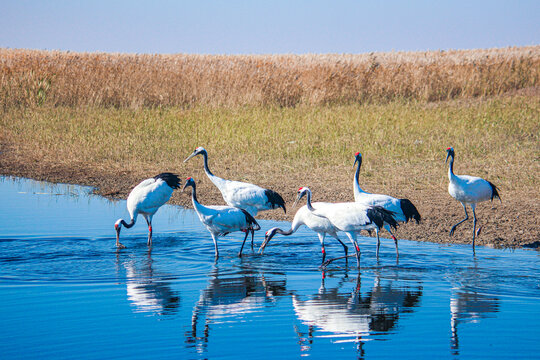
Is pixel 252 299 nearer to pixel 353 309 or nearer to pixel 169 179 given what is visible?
pixel 353 309

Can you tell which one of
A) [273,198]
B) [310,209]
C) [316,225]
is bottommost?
[316,225]

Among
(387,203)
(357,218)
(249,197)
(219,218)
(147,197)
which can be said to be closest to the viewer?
(357,218)

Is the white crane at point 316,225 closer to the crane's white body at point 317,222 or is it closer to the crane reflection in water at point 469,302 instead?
the crane's white body at point 317,222

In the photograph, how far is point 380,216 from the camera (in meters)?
6.70

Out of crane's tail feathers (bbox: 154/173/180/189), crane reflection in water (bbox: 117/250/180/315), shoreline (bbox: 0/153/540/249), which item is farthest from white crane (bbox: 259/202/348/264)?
crane's tail feathers (bbox: 154/173/180/189)

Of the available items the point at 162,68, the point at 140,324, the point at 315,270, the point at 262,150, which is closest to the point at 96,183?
the point at 262,150

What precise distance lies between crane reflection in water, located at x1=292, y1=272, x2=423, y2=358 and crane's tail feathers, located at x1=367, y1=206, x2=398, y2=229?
0.71 metres

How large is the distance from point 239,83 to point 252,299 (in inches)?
556

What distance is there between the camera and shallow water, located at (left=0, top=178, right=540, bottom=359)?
4.42 m

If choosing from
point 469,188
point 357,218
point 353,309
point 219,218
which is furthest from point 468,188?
point 353,309

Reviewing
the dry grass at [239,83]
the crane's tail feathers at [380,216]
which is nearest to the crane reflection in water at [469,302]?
the crane's tail feathers at [380,216]

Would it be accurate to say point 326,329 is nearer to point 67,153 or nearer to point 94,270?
point 94,270

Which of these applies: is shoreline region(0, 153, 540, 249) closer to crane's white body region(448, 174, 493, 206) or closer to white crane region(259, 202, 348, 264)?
crane's white body region(448, 174, 493, 206)

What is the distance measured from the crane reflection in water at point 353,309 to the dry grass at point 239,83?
12.6 m
